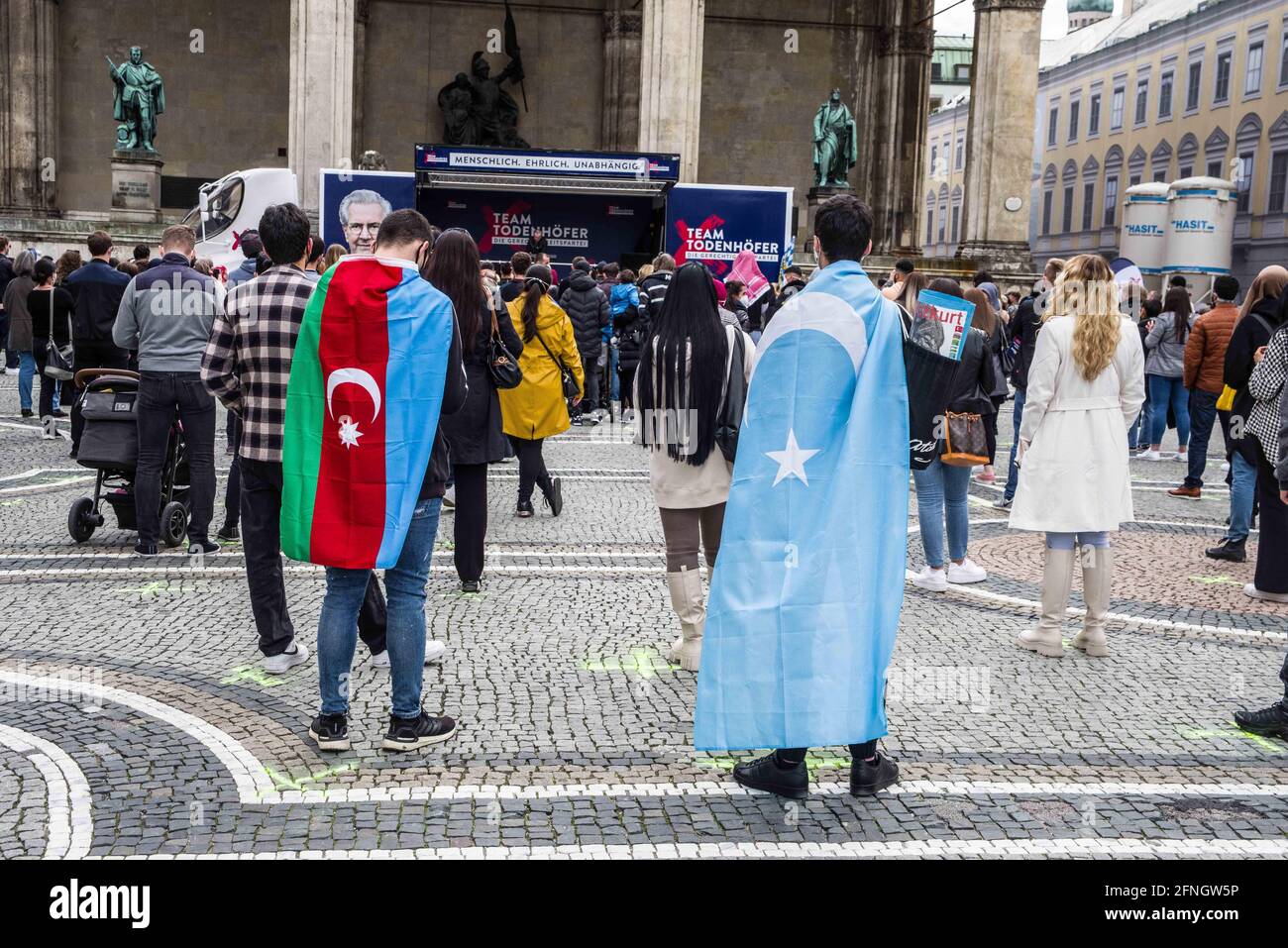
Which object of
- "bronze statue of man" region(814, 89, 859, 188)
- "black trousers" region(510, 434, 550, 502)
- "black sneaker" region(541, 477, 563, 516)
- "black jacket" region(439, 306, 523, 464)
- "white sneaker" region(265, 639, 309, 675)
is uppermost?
"bronze statue of man" region(814, 89, 859, 188)

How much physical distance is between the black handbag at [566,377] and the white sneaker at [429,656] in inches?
163

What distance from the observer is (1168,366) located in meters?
15.7

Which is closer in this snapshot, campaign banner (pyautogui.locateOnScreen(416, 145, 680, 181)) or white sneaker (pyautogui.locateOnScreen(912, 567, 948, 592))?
white sneaker (pyautogui.locateOnScreen(912, 567, 948, 592))

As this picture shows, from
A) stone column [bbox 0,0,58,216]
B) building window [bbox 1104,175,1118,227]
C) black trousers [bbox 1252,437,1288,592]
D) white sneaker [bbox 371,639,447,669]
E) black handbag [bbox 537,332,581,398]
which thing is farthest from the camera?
building window [bbox 1104,175,1118,227]

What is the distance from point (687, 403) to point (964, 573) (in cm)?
348

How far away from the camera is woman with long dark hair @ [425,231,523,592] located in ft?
23.5

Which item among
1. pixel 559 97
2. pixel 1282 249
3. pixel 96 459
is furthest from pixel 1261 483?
pixel 1282 249

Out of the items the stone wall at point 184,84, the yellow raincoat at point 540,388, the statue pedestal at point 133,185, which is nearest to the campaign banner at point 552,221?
the statue pedestal at point 133,185

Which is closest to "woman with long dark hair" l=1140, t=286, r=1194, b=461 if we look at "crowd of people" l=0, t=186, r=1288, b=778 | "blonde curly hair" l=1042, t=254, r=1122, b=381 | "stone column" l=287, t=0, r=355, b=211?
"crowd of people" l=0, t=186, r=1288, b=778

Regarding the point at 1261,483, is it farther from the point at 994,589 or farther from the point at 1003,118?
the point at 1003,118

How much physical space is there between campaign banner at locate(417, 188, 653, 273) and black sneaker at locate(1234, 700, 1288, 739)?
22.0 meters

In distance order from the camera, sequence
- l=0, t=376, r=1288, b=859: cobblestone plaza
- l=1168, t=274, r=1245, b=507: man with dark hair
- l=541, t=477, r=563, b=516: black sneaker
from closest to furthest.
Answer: l=0, t=376, r=1288, b=859: cobblestone plaza, l=541, t=477, r=563, b=516: black sneaker, l=1168, t=274, r=1245, b=507: man with dark hair

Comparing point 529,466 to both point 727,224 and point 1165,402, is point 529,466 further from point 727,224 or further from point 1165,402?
point 727,224

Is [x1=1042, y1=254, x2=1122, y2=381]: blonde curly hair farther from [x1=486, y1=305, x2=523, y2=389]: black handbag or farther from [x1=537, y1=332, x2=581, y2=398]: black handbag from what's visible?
[x1=537, y1=332, x2=581, y2=398]: black handbag
